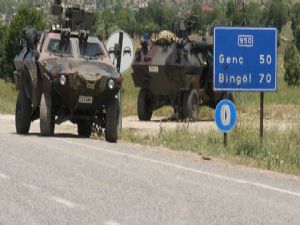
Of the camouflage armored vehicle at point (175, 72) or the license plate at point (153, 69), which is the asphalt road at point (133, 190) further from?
the license plate at point (153, 69)

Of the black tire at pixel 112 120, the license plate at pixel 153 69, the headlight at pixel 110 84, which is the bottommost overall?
the black tire at pixel 112 120

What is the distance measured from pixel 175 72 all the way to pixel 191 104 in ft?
3.93

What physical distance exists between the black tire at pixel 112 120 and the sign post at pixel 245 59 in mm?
2595

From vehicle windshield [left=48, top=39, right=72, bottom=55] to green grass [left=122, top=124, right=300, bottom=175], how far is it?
7.56ft

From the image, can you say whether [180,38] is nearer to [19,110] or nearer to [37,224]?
[19,110]

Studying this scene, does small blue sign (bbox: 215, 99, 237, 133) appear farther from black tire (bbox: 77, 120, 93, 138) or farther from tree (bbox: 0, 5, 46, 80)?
tree (bbox: 0, 5, 46, 80)

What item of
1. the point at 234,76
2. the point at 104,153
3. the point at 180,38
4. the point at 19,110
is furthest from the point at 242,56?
the point at 180,38

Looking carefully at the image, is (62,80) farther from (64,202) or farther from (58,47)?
(64,202)

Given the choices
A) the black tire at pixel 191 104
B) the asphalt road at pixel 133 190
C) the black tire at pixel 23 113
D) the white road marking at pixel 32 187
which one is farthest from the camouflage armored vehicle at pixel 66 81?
the black tire at pixel 191 104

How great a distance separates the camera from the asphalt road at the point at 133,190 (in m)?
9.25

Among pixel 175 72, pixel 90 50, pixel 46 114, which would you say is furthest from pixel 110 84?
pixel 175 72

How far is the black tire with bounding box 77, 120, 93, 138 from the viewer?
2171 cm

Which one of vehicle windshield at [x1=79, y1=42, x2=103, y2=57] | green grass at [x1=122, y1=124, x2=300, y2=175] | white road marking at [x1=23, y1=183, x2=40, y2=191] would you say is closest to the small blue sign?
green grass at [x1=122, y1=124, x2=300, y2=175]

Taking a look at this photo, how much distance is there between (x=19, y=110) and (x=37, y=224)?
40.4 feet
